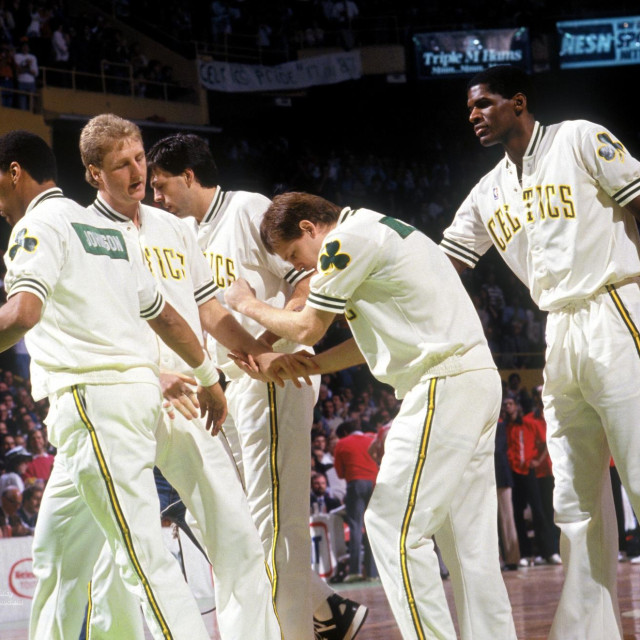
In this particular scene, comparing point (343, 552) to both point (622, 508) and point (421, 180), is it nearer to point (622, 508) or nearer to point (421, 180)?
point (622, 508)

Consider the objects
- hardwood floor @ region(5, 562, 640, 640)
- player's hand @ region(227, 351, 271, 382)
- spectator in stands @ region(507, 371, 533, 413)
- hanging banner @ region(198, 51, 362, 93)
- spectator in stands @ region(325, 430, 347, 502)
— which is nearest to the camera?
player's hand @ region(227, 351, 271, 382)

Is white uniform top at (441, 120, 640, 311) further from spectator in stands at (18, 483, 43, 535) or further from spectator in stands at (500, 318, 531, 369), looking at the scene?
spectator in stands at (500, 318, 531, 369)

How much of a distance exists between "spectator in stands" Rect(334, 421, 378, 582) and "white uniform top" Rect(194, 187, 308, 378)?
20.9 ft

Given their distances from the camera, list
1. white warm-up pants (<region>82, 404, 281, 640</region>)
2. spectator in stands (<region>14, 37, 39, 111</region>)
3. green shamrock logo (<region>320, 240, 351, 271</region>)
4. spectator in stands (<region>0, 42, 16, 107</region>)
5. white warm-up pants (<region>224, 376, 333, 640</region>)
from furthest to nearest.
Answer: spectator in stands (<region>14, 37, 39, 111</region>), spectator in stands (<region>0, 42, 16, 107</region>), white warm-up pants (<region>224, 376, 333, 640</region>), white warm-up pants (<region>82, 404, 281, 640</region>), green shamrock logo (<region>320, 240, 351, 271</region>)

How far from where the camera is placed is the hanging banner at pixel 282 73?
71.9 ft

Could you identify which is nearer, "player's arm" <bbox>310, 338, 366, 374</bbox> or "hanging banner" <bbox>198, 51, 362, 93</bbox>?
"player's arm" <bbox>310, 338, 366, 374</bbox>

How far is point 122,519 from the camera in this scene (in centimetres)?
378

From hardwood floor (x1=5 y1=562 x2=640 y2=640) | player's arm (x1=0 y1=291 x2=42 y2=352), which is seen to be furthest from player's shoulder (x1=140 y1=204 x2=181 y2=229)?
hardwood floor (x1=5 y1=562 x2=640 y2=640)

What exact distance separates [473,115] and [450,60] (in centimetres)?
2125

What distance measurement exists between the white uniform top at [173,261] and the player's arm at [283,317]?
0.17 metres

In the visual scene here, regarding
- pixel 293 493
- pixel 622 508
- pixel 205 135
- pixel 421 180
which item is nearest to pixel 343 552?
pixel 622 508

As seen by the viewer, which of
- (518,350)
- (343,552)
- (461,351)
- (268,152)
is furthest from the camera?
(268,152)

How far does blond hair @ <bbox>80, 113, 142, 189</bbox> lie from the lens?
4328mm

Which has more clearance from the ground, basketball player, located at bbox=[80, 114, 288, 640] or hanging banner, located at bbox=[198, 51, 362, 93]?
hanging banner, located at bbox=[198, 51, 362, 93]
